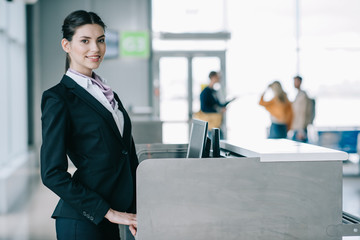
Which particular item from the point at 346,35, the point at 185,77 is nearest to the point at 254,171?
the point at 185,77

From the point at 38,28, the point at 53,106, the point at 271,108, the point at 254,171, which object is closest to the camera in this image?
the point at 53,106

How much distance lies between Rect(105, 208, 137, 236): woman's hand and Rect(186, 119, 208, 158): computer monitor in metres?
0.44

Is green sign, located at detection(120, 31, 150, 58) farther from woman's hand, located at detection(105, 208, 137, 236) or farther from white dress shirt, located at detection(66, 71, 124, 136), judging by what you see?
woman's hand, located at detection(105, 208, 137, 236)

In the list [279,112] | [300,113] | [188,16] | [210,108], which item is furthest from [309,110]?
[188,16]

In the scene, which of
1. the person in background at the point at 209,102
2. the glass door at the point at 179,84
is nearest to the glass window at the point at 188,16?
the glass door at the point at 179,84

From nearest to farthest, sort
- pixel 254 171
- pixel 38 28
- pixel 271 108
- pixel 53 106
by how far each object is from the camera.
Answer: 1. pixel 53 106
2. pixel 254 171
3. pixel 271 108
4. pixel 38 28

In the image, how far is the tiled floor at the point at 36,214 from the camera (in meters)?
4.40

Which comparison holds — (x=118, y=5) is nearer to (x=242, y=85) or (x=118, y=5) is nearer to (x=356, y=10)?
(x=242, y=85)

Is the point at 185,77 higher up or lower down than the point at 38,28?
lower down

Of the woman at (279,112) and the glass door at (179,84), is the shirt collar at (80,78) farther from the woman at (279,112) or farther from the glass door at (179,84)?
the glass door at (179,84)

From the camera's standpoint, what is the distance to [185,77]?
9.70 m

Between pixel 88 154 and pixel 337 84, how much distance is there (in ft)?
29.4

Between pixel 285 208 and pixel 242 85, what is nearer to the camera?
pixel 285 208

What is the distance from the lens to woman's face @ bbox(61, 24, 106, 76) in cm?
161
